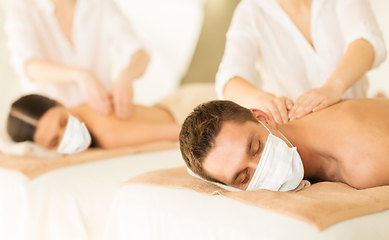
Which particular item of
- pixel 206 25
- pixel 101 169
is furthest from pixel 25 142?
pixel 206 25

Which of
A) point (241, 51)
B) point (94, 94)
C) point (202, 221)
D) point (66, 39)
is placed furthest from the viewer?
point (66, 39)

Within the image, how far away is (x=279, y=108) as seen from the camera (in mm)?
1176

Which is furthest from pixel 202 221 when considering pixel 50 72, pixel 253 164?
pixel 50 72

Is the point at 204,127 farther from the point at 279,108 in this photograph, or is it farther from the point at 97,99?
the point at 97,99


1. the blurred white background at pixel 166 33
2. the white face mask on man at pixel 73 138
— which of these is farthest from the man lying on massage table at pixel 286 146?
the blurred white background at pixel 166 33

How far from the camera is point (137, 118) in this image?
7.16 ft

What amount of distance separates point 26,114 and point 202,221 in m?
1.38

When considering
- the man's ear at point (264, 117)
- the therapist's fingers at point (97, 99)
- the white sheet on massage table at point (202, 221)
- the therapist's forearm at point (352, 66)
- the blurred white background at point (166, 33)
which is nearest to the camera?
the white sheet on massage table at point (202, 221)

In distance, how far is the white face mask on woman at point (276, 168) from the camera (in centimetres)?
96

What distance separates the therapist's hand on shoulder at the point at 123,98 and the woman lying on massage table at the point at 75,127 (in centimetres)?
4

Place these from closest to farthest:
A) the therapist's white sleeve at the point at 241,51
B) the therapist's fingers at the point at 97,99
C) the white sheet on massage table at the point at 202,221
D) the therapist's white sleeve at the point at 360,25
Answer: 1. the white sheet on massage table at the point at 202,221
2. the therapist's white sleeve at the point at 360,25
3. the therapist's white sleeve at the point at 241,51
4. the therapist's fingers at the point at 97,99

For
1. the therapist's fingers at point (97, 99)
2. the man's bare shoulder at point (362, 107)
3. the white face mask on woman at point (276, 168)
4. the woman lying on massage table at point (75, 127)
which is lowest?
the woman lying on massage table at point (75, 127)

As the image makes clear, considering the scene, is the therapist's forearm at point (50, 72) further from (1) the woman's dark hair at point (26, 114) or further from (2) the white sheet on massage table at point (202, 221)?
(2) the white sheet on massage table at point (202, 221)

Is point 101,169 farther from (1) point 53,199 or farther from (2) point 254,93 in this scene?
(2) point 254,93
